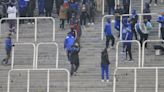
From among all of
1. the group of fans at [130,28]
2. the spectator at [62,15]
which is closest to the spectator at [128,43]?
the group of fans at [130,28]

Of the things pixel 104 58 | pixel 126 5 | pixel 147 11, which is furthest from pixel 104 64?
pixel 126 5

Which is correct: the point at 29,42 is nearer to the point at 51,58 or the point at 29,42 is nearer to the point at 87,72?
the point at 51,58

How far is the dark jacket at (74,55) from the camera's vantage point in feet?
89.5

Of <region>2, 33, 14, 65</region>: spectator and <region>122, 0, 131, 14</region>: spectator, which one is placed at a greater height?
<region>122, 0, 131, 14</region>: spectator

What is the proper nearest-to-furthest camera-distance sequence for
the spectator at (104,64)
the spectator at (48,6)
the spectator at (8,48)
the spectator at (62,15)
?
the spectator at (104,64) → the spectator at (8,48) → the spectator at (62,15) → the spectator at (48,6)

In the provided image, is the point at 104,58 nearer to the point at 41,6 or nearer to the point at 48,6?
the point at 48,6

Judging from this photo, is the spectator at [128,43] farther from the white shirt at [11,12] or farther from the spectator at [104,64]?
the white shirt at [11,12]

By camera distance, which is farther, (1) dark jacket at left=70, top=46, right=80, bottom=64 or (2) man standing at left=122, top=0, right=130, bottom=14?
(2) man standing at left=122, top=0, right=130, bottom=14

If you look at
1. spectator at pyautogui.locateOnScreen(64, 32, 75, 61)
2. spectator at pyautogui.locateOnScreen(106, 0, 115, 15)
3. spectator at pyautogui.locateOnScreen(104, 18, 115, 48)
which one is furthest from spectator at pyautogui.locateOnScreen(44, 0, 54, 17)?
spectator at pyautogui.locateOnScreen(64, 32, 75, 61)

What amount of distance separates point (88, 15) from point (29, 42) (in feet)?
9.02

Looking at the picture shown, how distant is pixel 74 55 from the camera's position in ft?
89.8

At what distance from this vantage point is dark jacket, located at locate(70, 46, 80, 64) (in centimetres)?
2727

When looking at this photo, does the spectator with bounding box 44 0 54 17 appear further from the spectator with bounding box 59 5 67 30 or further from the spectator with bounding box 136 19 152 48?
the spectator with bounding box 136 19 152 48

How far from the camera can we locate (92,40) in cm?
3011
